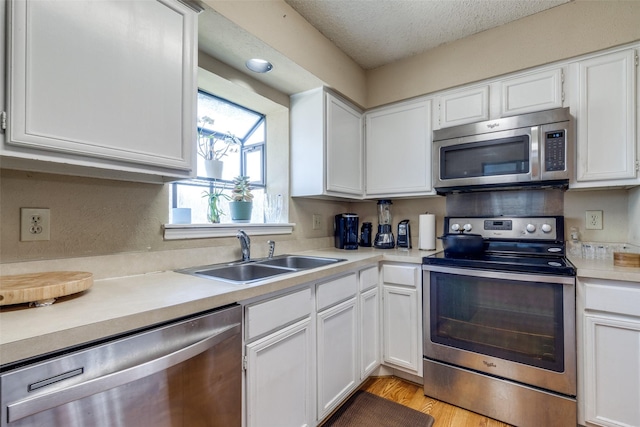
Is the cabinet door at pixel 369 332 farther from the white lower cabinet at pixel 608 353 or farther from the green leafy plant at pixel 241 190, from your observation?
the white lower cabinet at pixel 608 353

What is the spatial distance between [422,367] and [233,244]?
56.7 inches

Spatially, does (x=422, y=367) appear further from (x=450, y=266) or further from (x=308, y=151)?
(x=308, y=151)

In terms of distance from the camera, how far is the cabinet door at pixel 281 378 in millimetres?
1183

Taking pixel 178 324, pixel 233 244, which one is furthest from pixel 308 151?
pixel 178 324

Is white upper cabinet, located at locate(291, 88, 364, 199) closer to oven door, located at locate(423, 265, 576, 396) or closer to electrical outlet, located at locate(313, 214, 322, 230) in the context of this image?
electrical outlet, located at locate(313, 214, 322, 230)

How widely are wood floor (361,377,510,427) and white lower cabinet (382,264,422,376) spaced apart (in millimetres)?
129

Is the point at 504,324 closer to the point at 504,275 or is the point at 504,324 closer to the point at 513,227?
the point at 504,275

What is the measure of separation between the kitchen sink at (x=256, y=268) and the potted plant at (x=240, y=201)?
307 millimetres

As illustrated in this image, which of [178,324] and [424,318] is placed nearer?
[178,324]

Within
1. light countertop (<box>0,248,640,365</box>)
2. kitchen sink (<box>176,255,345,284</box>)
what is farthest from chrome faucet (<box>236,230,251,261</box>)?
light countertop (<box>0,248,640,365</box>)

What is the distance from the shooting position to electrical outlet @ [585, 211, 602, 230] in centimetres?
191

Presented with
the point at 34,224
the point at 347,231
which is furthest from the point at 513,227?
the point at 34,224

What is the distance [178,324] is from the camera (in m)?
0.92

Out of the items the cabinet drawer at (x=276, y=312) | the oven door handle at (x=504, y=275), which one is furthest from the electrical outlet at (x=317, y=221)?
the cabinet drawer at (x=276, y=312)
